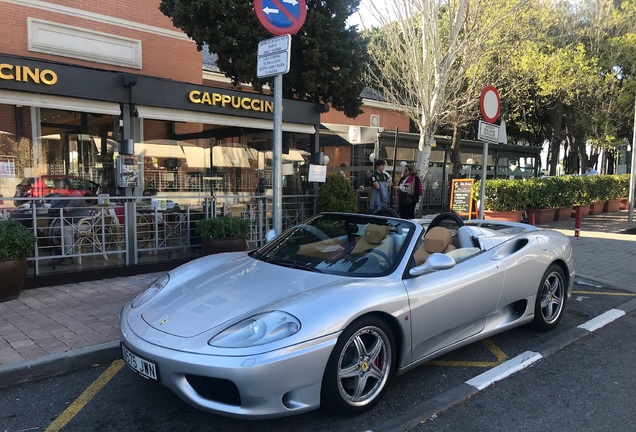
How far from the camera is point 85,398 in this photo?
3254mm

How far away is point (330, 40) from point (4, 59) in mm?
5490

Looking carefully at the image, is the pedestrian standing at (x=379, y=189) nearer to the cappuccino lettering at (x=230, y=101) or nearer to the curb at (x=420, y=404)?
the cappuccino lettering at (x=230, y=101)

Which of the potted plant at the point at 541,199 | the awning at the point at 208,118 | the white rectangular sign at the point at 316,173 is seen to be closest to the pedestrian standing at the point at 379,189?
the white rectangular sign at the point at 316,173

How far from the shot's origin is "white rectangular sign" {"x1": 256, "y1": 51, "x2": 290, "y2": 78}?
4773mm

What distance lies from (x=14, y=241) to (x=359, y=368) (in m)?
4.44

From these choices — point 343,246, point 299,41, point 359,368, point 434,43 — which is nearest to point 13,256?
point 343,246

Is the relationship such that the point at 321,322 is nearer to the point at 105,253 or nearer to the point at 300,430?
the point at 300,430

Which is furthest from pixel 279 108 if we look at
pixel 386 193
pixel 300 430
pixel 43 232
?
pixel 386 193

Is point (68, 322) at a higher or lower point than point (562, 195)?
lower

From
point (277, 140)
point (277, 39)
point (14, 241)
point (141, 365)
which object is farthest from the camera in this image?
point (14, 241)

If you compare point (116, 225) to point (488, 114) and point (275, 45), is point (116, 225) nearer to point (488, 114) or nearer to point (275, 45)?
point (275, 45)

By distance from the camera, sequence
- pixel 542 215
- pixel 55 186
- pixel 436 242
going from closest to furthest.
→ pixel 436 242 < pixel 55 186 < pixel 542 215

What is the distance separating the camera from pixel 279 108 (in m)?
5.10

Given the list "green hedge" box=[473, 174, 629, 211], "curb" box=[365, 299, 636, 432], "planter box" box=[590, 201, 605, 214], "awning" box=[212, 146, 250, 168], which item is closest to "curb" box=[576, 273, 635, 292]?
"curb" box=[365, 299, 636, 432]
